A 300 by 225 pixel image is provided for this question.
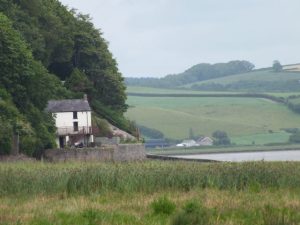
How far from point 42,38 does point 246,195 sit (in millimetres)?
51323

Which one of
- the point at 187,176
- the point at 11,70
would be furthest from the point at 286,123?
the point at 187,176

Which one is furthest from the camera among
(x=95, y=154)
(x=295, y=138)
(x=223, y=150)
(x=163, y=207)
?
(x=295, y=138)

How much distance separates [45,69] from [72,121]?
17.9ft

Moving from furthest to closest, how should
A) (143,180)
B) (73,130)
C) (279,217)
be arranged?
(73,130) < (143,180) < (279,217)

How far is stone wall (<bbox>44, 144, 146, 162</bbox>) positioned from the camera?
225 ft

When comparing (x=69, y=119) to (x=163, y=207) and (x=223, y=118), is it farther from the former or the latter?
(x=223, y=118)

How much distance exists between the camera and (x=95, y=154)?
70.8 m

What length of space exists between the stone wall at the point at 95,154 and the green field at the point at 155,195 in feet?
92.3

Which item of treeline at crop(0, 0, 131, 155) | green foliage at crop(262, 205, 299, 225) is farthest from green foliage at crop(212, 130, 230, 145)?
green foliage at crop(262, 205, 299, 225)

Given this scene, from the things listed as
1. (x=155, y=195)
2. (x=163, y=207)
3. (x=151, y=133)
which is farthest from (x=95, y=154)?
(x=151, y=133)

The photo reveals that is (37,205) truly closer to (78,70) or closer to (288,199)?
(288,199)

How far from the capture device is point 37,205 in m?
30.5

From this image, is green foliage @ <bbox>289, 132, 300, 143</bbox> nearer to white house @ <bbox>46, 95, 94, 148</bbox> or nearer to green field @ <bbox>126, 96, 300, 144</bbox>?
green field @ <bbox>126, 96, 300, 144</bbox>

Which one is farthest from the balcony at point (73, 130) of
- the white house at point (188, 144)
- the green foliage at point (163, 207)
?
the white house at point (188, 144)
